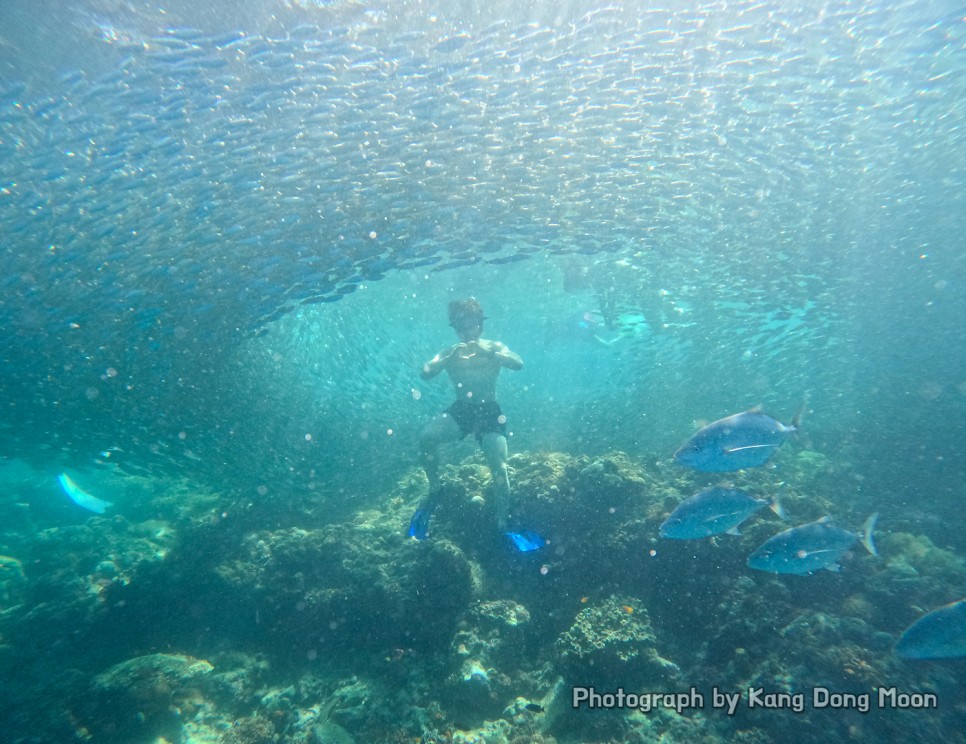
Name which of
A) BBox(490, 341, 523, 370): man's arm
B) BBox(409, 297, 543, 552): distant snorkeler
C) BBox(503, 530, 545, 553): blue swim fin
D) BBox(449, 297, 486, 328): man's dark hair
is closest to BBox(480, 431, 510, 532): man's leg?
BBox(409, 297, 543, 552): distant snorkeler

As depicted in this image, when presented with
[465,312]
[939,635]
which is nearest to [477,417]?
[465,312]

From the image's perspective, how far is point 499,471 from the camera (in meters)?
7.23

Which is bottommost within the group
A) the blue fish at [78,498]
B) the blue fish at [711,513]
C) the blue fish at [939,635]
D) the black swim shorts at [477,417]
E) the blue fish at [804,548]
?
the blue fish at [939,635]

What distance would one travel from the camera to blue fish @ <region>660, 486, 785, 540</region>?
3.89 m

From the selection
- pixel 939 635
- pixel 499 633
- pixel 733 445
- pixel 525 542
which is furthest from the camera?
pixel 499 633

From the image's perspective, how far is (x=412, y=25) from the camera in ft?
20.6

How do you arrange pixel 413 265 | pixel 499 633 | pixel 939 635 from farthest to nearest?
pixel 413 265 < pixel 499 633 < pixel 939 635

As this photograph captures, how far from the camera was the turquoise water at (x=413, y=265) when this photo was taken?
5.50m

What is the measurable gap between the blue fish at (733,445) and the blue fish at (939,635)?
1.79 metres

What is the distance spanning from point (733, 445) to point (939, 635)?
2.26 metres

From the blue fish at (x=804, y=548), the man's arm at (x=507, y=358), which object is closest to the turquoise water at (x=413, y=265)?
the blue fish at (x=804, y=548)

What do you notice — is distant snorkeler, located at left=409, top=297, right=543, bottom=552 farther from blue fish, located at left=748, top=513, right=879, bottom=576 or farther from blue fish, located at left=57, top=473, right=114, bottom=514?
blue fish, located at left=57, top=473, right=114, bottom=514

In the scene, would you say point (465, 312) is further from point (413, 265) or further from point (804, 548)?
point (804, 548)

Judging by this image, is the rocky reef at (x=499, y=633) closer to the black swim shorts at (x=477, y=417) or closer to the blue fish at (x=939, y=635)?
the blue fish at (x=939, y=635)
